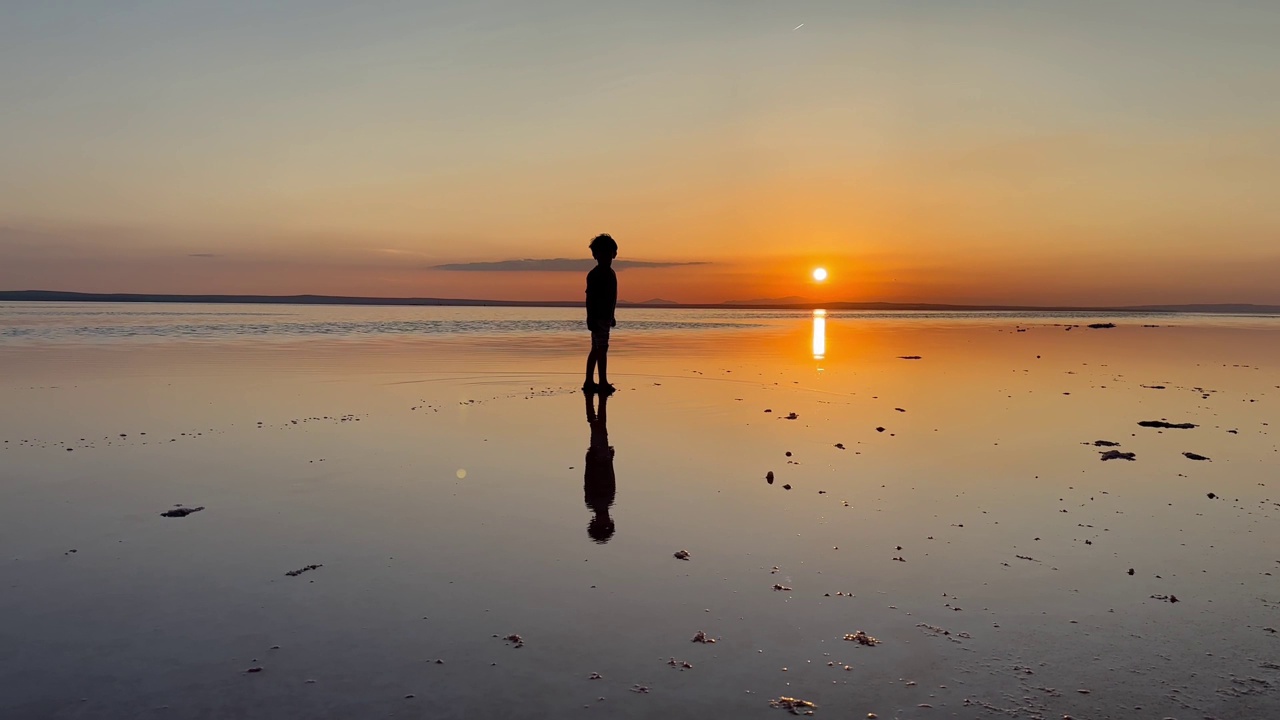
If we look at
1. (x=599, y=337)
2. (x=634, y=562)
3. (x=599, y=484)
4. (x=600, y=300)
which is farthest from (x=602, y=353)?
(x=634, y=562)

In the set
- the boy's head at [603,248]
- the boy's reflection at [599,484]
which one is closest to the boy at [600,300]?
the boy's head at [603,248]

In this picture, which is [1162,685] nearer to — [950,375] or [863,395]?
[863,395]

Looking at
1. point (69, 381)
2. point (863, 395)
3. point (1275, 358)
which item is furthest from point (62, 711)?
point (1275, 358)

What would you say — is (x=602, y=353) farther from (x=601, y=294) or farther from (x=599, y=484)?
(x=599, y=484)

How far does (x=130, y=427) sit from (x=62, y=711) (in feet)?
33.0

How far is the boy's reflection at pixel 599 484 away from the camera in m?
7.44

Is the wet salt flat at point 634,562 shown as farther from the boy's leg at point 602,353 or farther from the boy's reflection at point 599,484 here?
the boy's leg at point 602,353

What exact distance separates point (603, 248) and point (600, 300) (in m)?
1.20

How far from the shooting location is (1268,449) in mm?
11242

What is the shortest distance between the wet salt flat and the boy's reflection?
2.6 inches

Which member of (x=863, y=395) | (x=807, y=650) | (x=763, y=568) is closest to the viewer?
(x=807, y=650)

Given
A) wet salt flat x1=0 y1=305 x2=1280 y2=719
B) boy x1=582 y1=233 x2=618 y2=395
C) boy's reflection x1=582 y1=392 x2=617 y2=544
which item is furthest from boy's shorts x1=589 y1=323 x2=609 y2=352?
boy's reflection x1=582 y1=392 x2=617 y2=544

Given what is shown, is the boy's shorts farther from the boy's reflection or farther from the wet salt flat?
the boy's reflection

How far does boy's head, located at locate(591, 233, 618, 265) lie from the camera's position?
1808 centimetres
